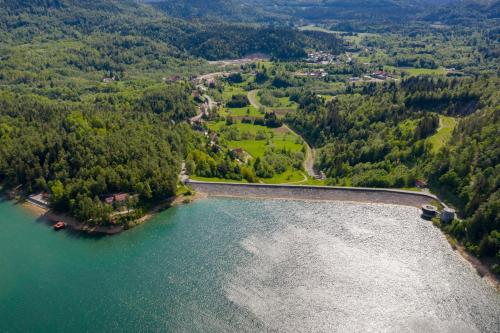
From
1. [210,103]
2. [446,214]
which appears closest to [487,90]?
[446,214]

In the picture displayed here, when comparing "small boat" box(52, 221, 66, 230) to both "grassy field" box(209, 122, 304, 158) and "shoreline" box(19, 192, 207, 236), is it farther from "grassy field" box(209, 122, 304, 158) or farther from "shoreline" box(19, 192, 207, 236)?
"grassy field" box(209, 122, 304, 158)

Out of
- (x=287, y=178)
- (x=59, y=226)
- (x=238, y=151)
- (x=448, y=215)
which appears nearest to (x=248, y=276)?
(x=448, y=215)

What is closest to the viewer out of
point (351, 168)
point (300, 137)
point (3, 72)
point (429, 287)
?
point (429, 287)

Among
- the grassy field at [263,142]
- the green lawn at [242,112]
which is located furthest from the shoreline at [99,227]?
the green lawn at [242,112]

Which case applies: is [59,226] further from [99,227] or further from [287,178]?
[287,178]

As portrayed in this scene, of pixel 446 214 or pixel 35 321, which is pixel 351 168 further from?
pixel 35 321

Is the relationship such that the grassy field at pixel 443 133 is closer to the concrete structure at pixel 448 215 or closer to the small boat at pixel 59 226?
the concrete structure at pixel 448 215
